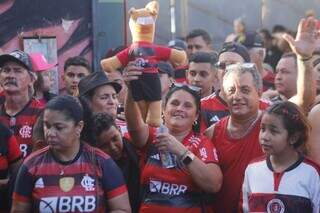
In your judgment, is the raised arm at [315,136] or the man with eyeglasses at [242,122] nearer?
the raised arm at [315,136]

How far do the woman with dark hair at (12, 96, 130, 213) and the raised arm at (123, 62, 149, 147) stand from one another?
43 cm

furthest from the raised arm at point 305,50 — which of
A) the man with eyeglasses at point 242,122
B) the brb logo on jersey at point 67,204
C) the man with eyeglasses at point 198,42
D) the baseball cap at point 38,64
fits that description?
the man with eyeglasses at point 198,42

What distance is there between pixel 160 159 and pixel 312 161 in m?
0.93

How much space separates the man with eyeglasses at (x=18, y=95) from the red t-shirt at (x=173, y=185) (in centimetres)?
117

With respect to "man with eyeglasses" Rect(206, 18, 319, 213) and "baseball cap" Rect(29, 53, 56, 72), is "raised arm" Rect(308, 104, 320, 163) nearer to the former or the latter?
"man with eyeglasses" Rect(206, 18, 319, 213)

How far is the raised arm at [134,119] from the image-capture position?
4344mm

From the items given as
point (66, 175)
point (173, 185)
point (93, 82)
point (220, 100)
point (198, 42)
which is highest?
point (198, 42)

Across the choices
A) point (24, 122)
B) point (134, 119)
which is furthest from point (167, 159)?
point (24, 122)

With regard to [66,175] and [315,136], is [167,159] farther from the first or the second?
[315,136]

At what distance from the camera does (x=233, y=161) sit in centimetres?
440

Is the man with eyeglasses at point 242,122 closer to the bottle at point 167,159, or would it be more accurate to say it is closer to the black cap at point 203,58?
the bottle at point 167,159

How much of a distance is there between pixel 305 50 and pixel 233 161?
826 mm

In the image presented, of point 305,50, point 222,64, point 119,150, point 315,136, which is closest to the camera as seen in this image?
point 315,136

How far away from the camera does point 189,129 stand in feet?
14.6
